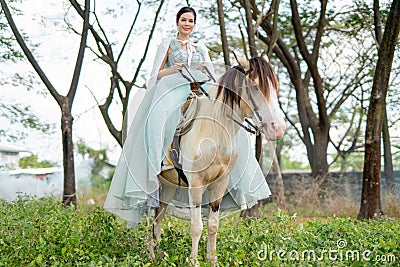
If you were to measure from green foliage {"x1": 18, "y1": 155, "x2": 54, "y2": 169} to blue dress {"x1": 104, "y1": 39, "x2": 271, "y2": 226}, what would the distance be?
12.1 metres

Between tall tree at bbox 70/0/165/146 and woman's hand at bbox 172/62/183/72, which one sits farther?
tall tree at bbox 70/0/165/146

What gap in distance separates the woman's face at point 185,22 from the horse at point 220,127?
0.89 m

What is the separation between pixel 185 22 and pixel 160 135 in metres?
1.35

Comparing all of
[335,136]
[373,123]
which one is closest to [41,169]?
[335,136]

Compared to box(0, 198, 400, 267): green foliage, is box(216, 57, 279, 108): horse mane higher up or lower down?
higher up

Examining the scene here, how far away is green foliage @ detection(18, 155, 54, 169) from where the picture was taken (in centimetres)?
1733

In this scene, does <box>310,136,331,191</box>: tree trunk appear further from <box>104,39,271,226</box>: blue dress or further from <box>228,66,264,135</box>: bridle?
<box>228,66,264,135</box>: bridle

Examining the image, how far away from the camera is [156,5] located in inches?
558

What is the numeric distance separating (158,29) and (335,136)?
925 centimetres

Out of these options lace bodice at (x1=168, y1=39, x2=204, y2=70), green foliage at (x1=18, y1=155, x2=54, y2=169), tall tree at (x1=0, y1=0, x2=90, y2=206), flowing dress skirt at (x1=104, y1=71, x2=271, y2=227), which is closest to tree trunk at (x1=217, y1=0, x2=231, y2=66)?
tall tree at (x1=0, y1=0, x2=90, y2=206)

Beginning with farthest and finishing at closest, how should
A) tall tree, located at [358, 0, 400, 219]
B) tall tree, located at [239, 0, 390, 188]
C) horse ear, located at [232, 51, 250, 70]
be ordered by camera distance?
tall tree, located at [239, 0, 390, 188]
tall tree, located at [358, 0, 400, 219]
horse ear, located at [232, 51, 250, 70]

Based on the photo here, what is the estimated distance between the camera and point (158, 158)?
17.6 feet

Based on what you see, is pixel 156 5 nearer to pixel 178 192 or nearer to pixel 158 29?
pixel 158 29

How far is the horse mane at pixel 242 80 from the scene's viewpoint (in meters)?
4.96
